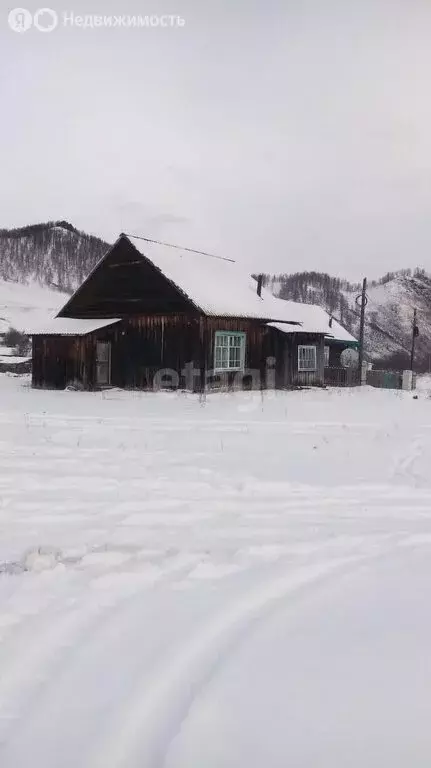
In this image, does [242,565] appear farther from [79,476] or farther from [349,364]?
[349,364]

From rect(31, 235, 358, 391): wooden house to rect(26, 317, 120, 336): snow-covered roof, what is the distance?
0.08 ft

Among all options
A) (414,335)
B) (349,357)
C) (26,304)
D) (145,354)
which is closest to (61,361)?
(145,354)

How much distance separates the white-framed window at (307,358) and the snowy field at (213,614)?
12.1 m

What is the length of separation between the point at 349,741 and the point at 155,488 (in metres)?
3.07

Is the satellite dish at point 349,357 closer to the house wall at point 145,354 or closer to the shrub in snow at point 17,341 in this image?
the house wall at point 145,354

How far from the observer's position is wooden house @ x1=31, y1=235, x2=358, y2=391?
46.6ft

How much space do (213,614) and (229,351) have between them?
1259 cm

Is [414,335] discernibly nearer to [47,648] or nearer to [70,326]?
[70,326]

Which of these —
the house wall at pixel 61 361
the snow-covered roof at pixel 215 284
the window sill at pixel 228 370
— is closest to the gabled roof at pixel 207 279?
the snow-covered roof at pixel 215 284

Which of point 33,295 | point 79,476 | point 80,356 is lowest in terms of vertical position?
point 79,476

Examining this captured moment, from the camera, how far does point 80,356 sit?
47.5ft

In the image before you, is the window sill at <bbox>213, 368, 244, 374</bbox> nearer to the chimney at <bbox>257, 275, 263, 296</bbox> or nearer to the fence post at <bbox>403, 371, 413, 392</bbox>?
the chimney at <bbox>257, 275, 263, 296</bbox>

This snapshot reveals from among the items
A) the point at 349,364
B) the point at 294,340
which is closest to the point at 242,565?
the point at 294,340

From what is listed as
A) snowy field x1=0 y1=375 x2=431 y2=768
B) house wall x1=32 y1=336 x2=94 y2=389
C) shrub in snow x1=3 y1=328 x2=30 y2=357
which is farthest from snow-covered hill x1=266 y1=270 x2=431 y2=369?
snowy field x1=0 y1=375 x2=431 y2=768
